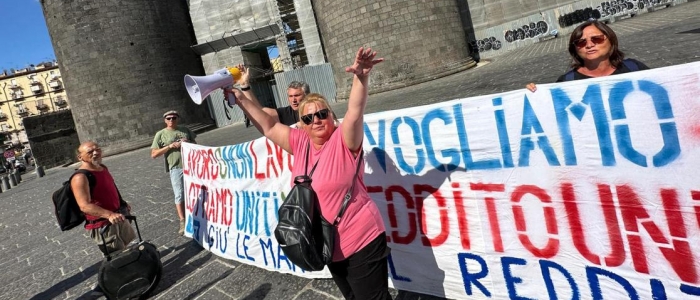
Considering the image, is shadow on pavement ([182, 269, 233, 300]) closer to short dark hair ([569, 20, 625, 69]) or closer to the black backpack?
the black backpack

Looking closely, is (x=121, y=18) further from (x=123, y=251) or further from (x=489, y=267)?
(x=489, y=267)

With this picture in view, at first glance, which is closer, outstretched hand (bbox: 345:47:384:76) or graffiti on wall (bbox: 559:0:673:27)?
outstretched hand (bbox: 345:47:384:76)

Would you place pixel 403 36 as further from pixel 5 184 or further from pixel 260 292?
pixel 5 184

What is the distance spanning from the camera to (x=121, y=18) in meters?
22.9

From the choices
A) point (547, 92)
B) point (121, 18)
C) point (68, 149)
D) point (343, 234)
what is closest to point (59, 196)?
point (343, 234)

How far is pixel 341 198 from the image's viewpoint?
77.3 inches

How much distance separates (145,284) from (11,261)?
150 inches

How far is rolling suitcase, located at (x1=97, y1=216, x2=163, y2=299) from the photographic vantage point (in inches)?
124

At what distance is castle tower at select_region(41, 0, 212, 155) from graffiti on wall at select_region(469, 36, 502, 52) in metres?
19.8

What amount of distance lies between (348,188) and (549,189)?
1.12m

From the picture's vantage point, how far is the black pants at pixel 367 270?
1961 mm

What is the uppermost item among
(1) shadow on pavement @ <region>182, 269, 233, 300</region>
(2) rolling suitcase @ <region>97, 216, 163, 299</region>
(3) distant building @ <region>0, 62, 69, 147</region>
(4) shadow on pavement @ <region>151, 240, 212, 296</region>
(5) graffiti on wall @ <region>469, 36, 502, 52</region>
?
(3) distant building @ <region>0, 62, 69, 147</region>

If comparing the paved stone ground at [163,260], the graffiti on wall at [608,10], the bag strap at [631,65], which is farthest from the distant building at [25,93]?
the bag strap at [631,65]

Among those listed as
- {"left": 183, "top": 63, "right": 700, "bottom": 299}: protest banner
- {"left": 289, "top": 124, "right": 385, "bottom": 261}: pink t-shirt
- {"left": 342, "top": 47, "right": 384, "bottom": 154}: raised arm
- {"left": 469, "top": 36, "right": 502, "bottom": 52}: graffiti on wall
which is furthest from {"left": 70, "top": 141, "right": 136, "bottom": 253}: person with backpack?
{"left": 469, "top": 36, "right": 502, "bottom": 52}: graffiti on wall
